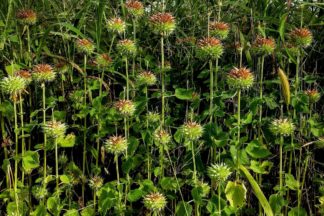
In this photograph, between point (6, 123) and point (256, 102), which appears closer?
point (256, 102)

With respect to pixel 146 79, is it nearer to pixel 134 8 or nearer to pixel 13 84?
pixel 134 8

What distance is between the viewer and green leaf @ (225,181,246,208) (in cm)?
148

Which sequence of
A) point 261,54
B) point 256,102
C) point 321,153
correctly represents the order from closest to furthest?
point 256,102, point 261,54, point 321,153

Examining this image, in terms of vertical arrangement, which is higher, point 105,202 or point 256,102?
point 256,102

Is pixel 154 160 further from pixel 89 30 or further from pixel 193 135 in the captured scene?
pixel 89 30

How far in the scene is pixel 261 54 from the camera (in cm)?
172

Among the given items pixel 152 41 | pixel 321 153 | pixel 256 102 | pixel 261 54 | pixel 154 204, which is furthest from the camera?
pixel 152 41

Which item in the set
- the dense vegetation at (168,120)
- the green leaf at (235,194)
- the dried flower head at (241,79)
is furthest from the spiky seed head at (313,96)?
the green leaf at (235,194)

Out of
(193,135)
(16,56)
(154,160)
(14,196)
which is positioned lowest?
(14,196)

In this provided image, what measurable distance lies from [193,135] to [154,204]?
0.75 ft

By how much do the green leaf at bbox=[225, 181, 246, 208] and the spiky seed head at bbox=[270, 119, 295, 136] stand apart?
21cm

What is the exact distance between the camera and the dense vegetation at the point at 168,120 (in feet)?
5.12

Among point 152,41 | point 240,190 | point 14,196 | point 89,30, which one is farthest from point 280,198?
point 89,30

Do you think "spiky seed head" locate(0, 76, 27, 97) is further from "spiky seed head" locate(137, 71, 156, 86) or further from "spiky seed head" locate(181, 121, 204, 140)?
"spiky seed head" locate(181, 121, 204, 140)
